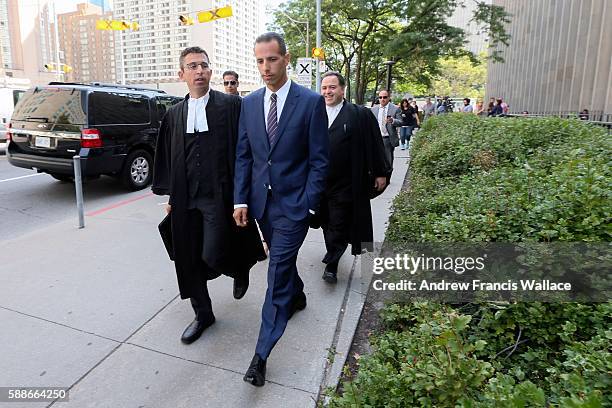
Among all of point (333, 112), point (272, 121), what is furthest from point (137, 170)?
point (272, 121)

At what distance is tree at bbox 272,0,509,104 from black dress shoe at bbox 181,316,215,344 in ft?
64.4

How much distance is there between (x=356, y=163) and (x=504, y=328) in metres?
2.12

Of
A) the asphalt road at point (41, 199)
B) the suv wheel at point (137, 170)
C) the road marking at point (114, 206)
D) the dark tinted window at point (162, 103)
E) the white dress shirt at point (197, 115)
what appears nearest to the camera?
the white dress shirt at point (197, 115)

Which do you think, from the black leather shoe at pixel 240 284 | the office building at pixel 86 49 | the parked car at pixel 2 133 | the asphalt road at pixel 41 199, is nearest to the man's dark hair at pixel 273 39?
the black leather shoe at pixel 240 284

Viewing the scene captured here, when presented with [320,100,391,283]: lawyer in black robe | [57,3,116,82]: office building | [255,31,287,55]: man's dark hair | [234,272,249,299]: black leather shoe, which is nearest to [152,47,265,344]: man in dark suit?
[234,272,249,299]: black leather shoe

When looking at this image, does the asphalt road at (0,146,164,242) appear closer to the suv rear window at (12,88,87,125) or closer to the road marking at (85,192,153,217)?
the road marking at (85,192,153,217)

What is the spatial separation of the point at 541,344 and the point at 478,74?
3147 inches

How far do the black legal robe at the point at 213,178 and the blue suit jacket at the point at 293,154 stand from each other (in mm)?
255

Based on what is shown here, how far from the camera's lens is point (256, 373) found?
2.62 metres

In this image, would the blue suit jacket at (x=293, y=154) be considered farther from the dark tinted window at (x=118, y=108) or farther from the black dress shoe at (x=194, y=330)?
the dark tinted window at (x=118, y=108)

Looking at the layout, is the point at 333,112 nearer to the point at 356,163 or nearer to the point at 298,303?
the point at 356,163

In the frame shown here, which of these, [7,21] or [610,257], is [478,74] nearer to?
[7,21]

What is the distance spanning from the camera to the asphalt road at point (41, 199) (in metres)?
6.49

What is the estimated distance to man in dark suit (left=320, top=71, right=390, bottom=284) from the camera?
161 inches
